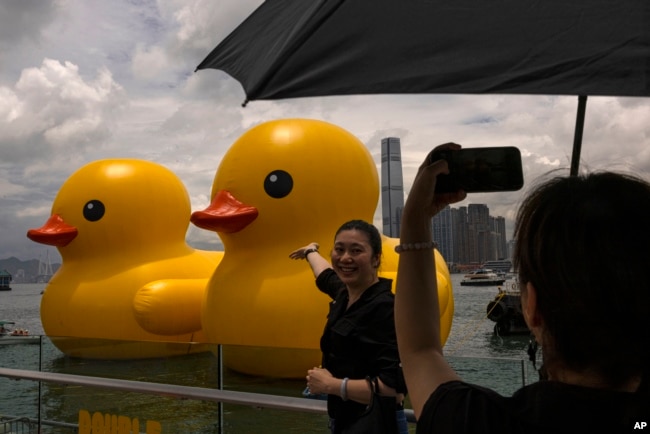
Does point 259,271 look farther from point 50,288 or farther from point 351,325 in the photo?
point 351,325

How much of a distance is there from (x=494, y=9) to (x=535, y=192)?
1.62ft

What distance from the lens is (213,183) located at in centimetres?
791

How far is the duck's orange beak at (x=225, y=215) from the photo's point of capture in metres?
7.21

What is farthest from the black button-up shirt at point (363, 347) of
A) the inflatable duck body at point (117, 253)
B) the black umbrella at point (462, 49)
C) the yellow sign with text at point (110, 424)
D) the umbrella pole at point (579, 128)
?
the inflatable duck body at point (117, 253)

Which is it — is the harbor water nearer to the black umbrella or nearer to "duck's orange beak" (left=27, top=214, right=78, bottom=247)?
the black umbrella

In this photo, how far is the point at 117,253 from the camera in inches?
375

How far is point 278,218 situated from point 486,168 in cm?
639

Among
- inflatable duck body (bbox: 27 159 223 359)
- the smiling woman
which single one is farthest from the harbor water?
inflatable duck body (bbox: 27 159 223 359)

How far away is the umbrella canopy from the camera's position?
124cm

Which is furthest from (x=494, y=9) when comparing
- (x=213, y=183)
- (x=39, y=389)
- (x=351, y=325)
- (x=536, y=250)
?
(x=213, y=183)

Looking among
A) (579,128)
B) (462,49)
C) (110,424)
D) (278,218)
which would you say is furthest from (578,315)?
(278,218)

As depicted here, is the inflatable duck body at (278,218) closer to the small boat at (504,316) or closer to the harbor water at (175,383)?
the harbor water at (175,383)

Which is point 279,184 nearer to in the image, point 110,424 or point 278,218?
point 278,218

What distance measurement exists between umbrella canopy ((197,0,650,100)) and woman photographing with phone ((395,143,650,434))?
329 millimetres
